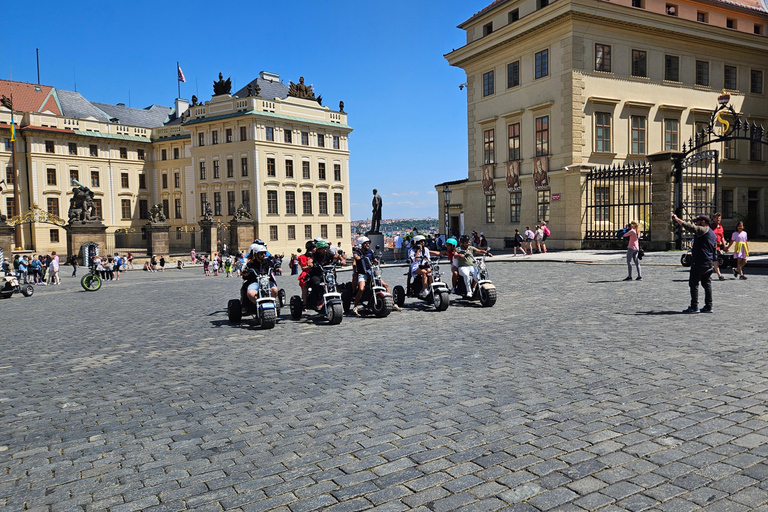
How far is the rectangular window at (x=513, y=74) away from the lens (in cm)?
3475

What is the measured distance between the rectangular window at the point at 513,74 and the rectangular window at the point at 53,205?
161ft

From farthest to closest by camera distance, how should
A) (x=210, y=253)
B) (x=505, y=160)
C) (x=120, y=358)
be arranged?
(x=210, y=253), (x=505, y=160), (x=120, y=358)

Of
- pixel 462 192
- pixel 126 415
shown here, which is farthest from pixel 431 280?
pixel 462 192

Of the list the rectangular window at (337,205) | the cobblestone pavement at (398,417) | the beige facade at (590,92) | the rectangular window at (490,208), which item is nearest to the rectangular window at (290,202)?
the rectangular window at (337,205)

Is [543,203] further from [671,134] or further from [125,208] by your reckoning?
[125,208]

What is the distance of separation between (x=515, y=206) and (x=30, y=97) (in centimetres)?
5571

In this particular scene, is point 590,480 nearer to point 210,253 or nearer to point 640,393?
point 640,393

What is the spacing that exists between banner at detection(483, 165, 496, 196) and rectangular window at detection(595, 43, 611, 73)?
8784mm

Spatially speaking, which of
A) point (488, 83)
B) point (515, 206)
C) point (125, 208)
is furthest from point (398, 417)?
point (125, 208)

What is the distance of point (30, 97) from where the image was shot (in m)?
62.6

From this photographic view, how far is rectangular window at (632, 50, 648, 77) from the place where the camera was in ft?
108

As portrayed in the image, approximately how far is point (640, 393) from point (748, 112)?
39.6 metres

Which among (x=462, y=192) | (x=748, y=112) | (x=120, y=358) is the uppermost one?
(x=748, y=112)

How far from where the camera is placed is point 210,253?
4659 cm
